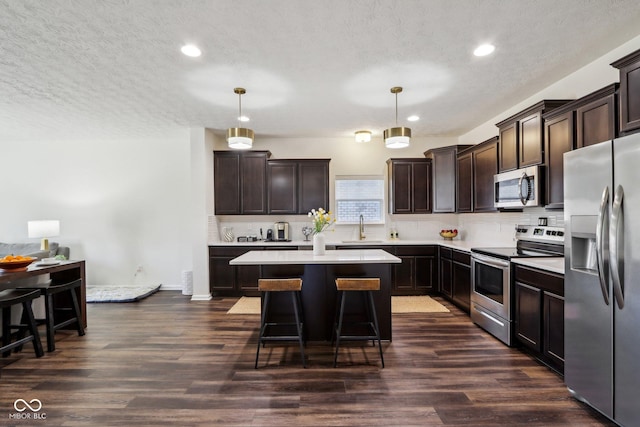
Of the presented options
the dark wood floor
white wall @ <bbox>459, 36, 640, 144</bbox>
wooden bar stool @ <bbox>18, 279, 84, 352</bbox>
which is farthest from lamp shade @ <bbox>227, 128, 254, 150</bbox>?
white wall @ <bbox>459, 36, 640, 144</bbox>

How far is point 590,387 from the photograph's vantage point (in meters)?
2.01

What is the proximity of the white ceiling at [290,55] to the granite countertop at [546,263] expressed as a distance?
1892 millimetres

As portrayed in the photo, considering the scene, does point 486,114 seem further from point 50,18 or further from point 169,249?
point 169,249

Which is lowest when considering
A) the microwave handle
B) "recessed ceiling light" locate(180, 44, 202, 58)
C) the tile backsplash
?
the tile backsplash

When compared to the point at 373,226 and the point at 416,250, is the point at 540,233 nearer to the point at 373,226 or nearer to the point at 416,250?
the point at 416,250

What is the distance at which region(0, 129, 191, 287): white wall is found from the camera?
5582 mm

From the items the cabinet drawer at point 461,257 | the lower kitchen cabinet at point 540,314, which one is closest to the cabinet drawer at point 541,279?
the lower kitchen cabinet at point 540,314

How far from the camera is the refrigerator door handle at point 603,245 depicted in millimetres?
1822

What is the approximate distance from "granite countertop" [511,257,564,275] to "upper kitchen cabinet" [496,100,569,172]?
3.30ft

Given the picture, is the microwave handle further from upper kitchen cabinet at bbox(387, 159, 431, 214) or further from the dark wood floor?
upper kitchen cabinet at bbox(387, 159, 431, 214)

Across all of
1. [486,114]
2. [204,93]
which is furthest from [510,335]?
[204,93]

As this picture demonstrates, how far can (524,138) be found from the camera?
3.31 metres

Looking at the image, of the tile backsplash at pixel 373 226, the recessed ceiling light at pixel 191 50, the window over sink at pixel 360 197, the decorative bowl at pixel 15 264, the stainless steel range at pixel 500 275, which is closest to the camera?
the recessed ceiling light at pixel 191 50

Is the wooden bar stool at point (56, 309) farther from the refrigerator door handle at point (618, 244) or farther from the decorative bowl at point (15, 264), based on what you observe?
the refrigerator door handle at point (618, 244)
